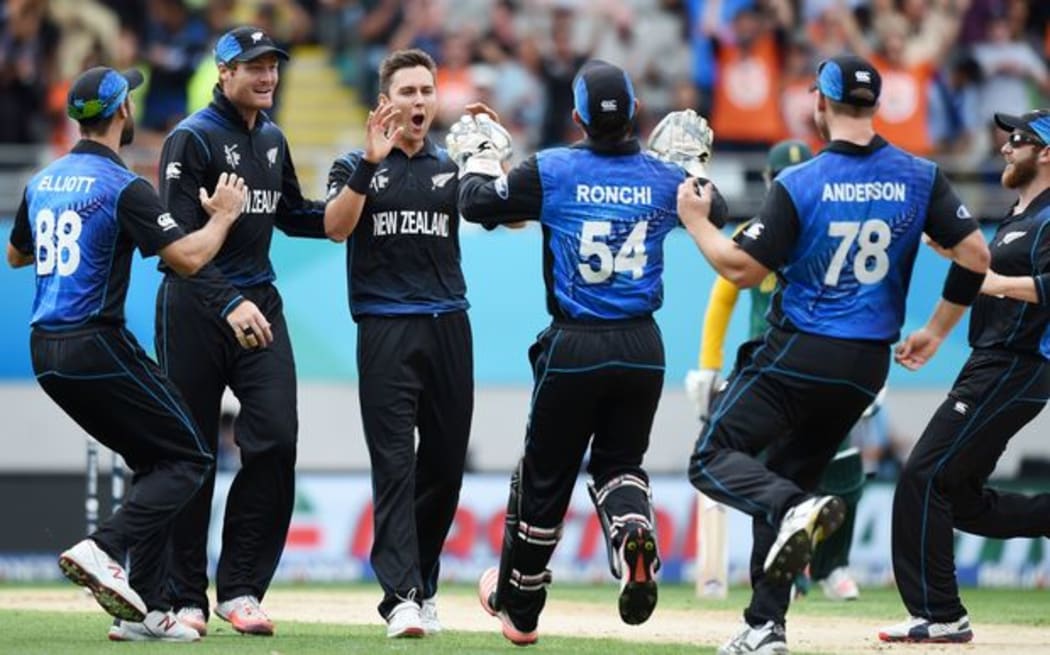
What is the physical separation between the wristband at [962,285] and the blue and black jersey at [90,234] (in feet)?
11.4

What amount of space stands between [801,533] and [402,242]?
288cm

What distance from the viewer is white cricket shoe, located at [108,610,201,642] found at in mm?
9891

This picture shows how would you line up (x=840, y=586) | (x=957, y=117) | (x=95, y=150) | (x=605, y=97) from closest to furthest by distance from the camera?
(x=605, y=97), (x=95, y=150), (x=840, y=586), (x=957, y=117)

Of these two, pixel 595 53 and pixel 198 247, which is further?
pixel 595 53

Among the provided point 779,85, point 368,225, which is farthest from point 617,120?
point 779,85

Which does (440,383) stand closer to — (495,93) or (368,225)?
(368,225)

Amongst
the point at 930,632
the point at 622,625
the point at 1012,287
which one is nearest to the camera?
the point at 1012,287

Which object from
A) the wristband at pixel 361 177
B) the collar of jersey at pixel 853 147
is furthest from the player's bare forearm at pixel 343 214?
the collar of jersey at pixel 853 147

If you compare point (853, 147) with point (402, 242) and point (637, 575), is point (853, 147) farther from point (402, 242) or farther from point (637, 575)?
point (402, 242)

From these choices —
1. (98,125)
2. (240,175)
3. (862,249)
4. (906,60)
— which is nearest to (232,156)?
(240,175)

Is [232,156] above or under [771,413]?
above

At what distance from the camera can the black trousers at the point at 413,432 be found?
10.2 metres

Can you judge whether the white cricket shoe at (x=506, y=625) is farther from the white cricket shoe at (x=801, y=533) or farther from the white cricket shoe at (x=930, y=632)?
the white cricket shoe at (x=930, y=632)

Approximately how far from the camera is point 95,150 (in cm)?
964
